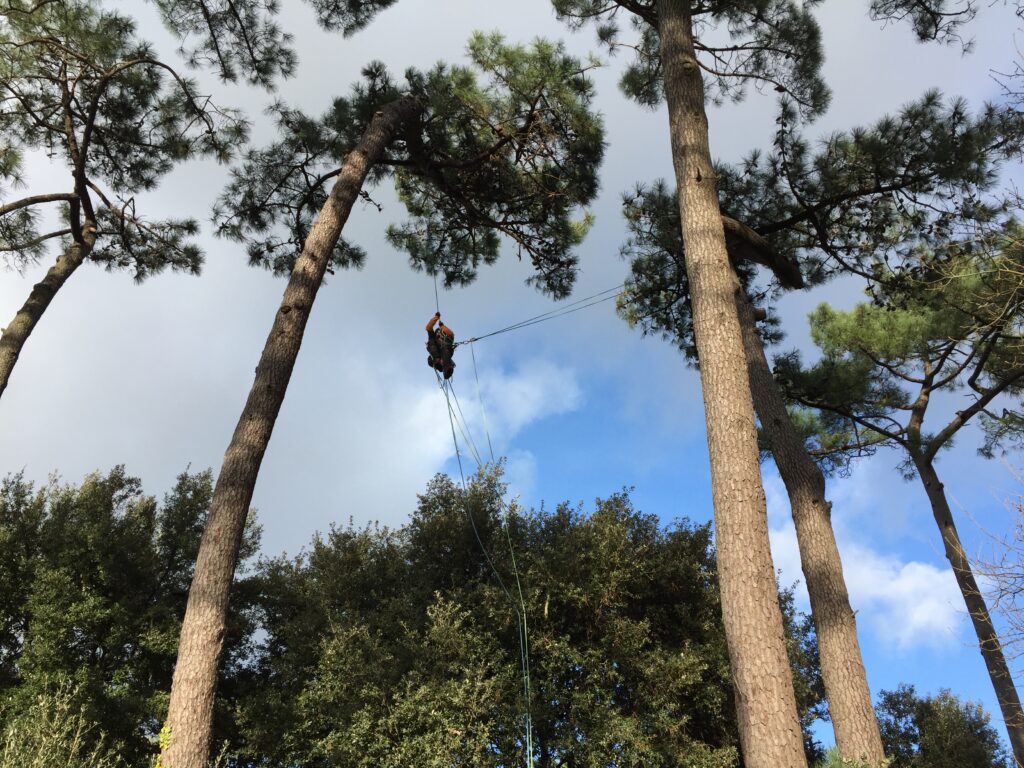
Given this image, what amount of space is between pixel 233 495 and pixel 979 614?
7.43 meters

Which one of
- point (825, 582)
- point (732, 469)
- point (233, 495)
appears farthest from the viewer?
point (825, 582)

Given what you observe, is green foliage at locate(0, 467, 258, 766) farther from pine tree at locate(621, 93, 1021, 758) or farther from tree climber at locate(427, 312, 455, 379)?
pine tree at locate(621, 93, 1021, 758)

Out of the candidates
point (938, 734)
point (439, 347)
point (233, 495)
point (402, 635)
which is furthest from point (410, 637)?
point (938, 734)

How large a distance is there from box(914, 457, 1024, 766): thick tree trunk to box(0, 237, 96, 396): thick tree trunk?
409 inches

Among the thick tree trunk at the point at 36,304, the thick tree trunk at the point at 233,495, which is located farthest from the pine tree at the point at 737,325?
the thick tree trunk at the point at 36,304

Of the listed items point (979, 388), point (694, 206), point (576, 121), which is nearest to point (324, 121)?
point (576, 121)

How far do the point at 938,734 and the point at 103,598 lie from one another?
47.0 feet

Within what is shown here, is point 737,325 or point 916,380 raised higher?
point 916,380

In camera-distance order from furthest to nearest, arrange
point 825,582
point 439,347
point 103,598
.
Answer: point 103,598
point 439,347
point 825,582

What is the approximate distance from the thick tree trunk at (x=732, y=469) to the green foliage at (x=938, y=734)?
9767 mm

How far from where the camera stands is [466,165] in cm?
751

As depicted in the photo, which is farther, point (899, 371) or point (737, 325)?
point (899, 371)

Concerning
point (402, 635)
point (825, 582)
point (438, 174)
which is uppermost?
point (438, 174)

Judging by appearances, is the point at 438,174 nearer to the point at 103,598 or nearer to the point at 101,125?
the point at 101,125
